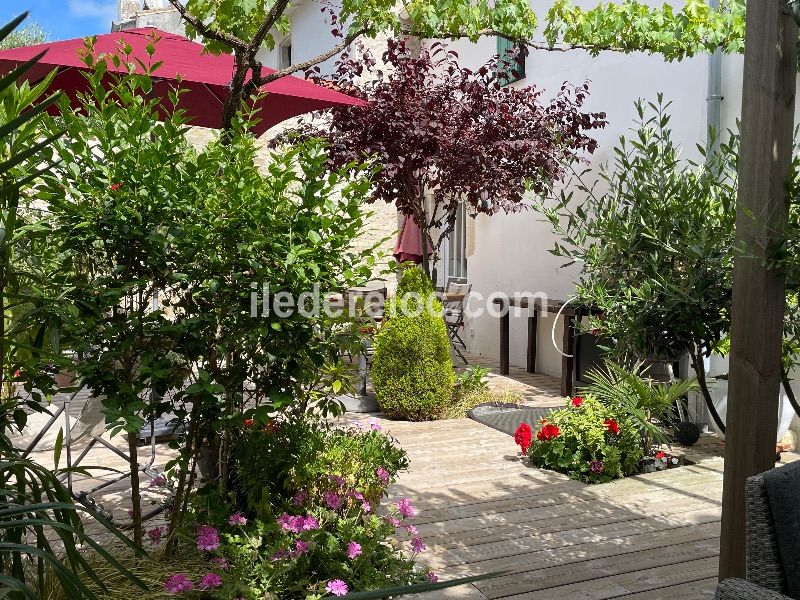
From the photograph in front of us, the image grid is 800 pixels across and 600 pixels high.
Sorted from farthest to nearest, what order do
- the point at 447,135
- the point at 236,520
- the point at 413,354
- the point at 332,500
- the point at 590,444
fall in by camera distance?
the point at 447,135
the point at 413,354
the point at 590,444
the point at 332,500
the point at 236,520

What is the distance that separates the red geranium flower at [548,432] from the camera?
5.18 metres

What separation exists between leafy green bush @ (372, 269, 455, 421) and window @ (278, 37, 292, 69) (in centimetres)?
846

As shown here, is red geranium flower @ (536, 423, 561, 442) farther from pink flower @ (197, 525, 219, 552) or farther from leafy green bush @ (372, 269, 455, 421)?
pink flower @ (197, 525, 219, 552)

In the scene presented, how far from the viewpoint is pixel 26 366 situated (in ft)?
8.69

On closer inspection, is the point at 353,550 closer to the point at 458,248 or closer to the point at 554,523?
the point at 554,523

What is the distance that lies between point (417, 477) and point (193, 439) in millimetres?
2336

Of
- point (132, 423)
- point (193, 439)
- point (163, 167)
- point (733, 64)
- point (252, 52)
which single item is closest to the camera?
point (132, 423)

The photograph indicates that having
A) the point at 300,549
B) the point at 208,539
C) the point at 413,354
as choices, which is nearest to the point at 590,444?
the point at 413,354

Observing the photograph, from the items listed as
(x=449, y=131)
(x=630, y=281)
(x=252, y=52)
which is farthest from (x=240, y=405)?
(x=449, y=131)

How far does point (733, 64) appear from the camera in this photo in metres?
6.33

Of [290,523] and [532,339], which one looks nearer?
[290,523]

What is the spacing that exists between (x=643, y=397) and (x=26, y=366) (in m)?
4.24

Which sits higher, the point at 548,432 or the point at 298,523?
the point at 298,523

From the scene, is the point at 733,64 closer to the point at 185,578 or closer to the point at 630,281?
the point at 630,281
